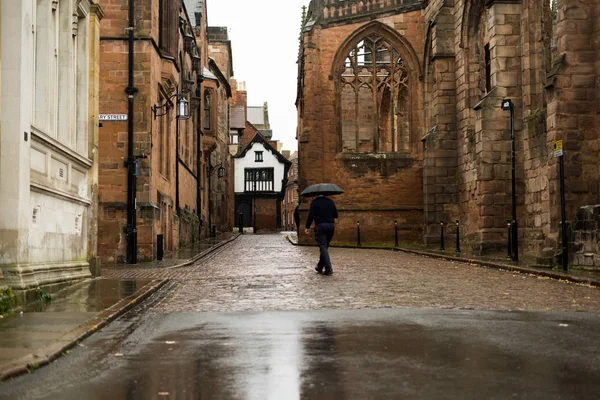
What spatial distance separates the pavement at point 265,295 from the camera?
704 centimetres

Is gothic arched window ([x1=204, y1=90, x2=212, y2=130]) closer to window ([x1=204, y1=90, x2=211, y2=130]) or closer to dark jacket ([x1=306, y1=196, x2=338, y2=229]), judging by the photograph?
window ([x1=204, y1=90, x2=211, y2=130])

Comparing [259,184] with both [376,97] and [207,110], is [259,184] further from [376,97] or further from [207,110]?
[376,97]

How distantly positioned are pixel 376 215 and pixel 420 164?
3.09m

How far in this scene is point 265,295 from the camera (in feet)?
37.6

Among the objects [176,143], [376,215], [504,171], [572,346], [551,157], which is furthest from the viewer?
[376,215]

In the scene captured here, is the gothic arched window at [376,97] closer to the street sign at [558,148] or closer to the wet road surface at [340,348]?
the street sign at [558,148]

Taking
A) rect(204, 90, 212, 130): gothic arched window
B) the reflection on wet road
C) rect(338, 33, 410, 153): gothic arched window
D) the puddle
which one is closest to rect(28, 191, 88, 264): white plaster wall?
the puddle

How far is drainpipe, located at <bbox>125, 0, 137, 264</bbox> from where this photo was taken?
799 inches

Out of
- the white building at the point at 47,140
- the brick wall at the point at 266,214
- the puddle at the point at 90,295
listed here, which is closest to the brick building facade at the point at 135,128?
the white building at the point at 47,140

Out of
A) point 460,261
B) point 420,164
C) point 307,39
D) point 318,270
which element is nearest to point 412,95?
point 420,164

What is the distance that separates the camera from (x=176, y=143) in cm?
3008

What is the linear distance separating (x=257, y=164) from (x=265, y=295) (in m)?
70.3

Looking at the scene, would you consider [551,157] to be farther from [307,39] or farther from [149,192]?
[307,39]

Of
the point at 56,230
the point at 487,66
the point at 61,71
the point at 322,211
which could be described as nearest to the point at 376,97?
the point at 487,66
